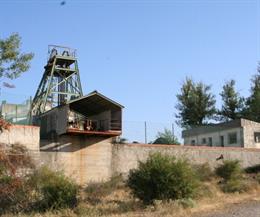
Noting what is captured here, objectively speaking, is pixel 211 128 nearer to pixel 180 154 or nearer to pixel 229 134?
pixel 229 134

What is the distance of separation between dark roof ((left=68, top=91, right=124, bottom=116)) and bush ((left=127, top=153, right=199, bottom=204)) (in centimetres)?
1244

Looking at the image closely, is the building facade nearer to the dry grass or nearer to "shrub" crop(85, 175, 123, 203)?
"shrub" crop(85, 175, 123, 203)

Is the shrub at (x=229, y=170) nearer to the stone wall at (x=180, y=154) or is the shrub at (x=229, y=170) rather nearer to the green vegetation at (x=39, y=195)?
the stone wall at (x=180, y=154)

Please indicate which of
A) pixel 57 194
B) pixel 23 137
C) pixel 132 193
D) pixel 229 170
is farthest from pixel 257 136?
pixel 57 194

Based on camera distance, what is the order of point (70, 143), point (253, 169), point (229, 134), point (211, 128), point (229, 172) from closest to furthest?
point (70, 143)
point (229, 172)
point (253, 169)
point (229, 134)
point (211, 128)

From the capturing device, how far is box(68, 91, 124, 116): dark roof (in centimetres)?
3514

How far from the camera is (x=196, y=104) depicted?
67.1 m

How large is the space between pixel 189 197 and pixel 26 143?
13056 millimetres

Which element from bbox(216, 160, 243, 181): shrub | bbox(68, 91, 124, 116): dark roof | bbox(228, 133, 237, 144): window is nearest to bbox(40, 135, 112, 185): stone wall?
bbox(68, 91, 124, 116): dark roof

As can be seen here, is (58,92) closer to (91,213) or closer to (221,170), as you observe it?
(221,170)

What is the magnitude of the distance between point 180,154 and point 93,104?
797 cm

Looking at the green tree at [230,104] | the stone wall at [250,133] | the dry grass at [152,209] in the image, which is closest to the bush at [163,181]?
the dry grass at [152,209]

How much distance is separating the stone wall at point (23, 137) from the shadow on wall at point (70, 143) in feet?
2.49

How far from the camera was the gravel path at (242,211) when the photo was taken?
18956 millimetres
